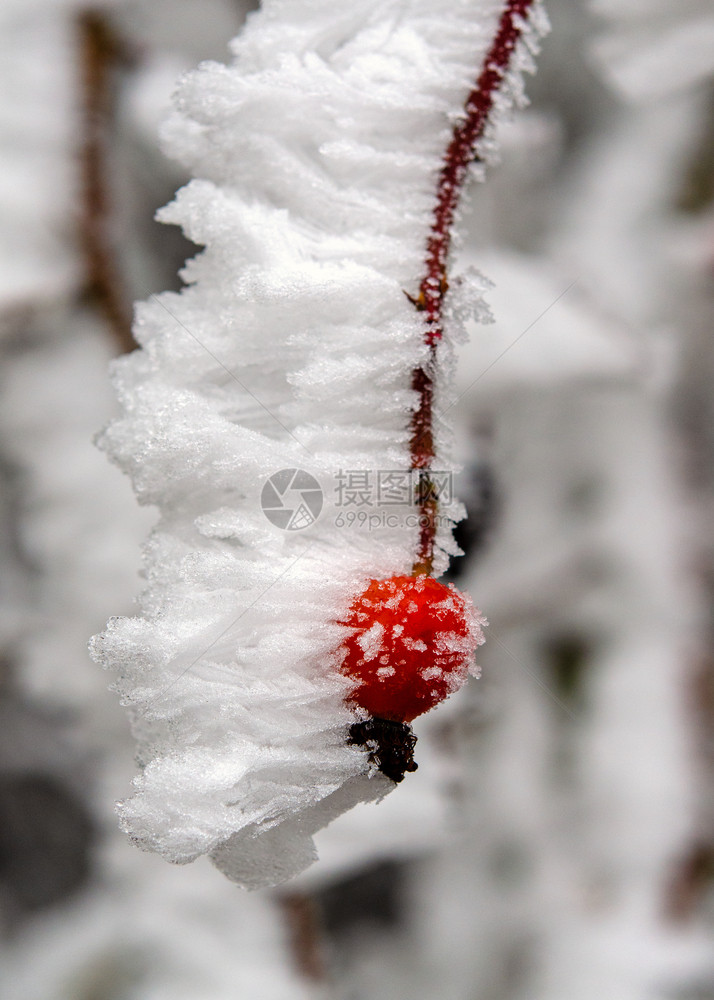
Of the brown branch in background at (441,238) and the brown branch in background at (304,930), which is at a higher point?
the brown branch in background at (441,238)

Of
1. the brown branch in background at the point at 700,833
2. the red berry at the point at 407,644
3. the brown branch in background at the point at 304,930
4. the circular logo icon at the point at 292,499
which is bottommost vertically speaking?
the brown branch in background at the point at 304,930

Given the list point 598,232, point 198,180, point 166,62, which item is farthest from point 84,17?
point 598,232

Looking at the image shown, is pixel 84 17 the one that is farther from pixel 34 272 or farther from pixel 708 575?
pixel 708 575

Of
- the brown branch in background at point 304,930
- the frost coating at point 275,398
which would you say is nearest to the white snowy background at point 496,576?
the brown branch in background at point 304,930

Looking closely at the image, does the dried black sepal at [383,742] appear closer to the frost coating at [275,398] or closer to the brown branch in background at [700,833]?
the frost coating at [275,398]

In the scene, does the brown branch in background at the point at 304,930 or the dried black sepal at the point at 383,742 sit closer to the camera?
the dried black sepal at the point at 383,742

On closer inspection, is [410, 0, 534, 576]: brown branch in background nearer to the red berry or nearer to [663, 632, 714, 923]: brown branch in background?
the red berry
